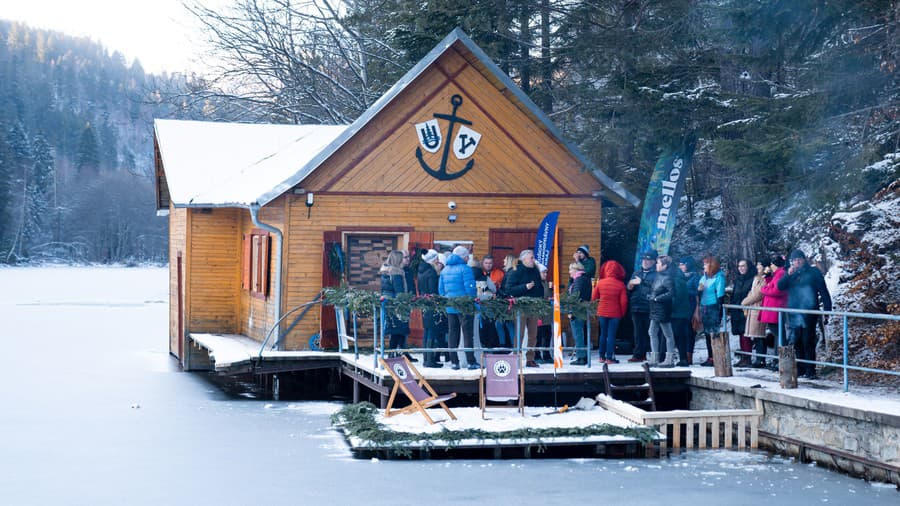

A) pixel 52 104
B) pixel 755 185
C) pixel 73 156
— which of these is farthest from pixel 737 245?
pixel 52 104

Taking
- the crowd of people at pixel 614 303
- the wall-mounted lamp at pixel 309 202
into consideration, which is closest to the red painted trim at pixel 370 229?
the wall-mounted lamp at pixel 309 202

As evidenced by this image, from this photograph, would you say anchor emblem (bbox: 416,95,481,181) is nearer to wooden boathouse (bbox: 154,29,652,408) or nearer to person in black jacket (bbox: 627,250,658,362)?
wooden boathouse (bbox: 154,29,652,408)

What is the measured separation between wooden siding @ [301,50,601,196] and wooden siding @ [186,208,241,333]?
4366 mm

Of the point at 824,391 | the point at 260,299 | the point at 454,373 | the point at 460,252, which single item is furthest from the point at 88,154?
the point at 824,391

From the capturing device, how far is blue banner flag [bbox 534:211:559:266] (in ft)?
56.1

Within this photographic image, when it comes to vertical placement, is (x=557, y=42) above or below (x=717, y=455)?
above

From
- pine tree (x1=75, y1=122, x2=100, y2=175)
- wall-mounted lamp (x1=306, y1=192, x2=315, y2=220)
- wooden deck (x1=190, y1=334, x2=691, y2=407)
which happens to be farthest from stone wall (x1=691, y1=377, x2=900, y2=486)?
pine tree (x1=75, y1=122, x2=100, y2=175)

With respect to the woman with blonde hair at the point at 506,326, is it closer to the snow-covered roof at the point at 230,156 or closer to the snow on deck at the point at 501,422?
the snow on deck at the point at 501,422

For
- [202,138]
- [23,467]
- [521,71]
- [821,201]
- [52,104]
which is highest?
[52,104]

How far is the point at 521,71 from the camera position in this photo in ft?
79.8

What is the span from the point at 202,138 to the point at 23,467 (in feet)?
43.2

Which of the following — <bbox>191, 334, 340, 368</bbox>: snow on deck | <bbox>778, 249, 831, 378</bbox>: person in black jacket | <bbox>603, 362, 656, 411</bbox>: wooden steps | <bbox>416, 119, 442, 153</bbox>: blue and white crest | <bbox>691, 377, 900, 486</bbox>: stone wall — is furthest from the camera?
<bbox>416, 119, 442, 153</bbox>: blue and white crest

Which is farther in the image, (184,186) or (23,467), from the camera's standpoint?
(184,186)

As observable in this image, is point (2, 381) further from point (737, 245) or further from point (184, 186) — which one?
point (737, 245)
